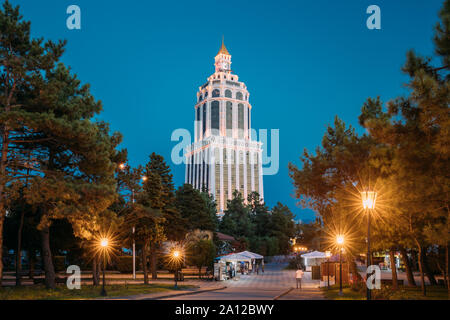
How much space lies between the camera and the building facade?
494 ft

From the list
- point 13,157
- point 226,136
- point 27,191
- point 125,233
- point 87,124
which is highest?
point 226,136

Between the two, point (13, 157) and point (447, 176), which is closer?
point (447, 176)

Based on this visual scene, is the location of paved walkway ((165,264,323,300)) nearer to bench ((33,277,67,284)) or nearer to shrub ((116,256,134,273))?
bench ((33,277,67,284))

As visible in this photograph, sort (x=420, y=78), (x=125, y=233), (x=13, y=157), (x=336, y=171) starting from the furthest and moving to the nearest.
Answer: (x=125, y=233)
(x=336, y=171)
(x=13, y=157)
(x=420, y=78)

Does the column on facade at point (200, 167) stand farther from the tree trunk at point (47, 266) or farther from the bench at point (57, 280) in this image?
the tree trunk at point (47, 266)

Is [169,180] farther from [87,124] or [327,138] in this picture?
[87,124]

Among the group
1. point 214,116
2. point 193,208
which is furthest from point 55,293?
point 214,116

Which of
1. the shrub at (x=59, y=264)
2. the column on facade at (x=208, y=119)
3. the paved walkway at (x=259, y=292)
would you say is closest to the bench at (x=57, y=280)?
the paved walkway at (x=259, y=292)

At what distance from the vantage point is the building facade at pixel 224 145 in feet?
494

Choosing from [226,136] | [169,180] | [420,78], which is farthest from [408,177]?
[226,136]

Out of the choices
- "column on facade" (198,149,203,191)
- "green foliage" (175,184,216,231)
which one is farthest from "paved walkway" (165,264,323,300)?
"column on facade" (198,149,203,191)

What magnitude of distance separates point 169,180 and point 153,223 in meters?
10.1

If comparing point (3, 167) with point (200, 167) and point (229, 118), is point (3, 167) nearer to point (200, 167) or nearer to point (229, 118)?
point (200, 167)

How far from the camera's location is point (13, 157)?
21969mm
